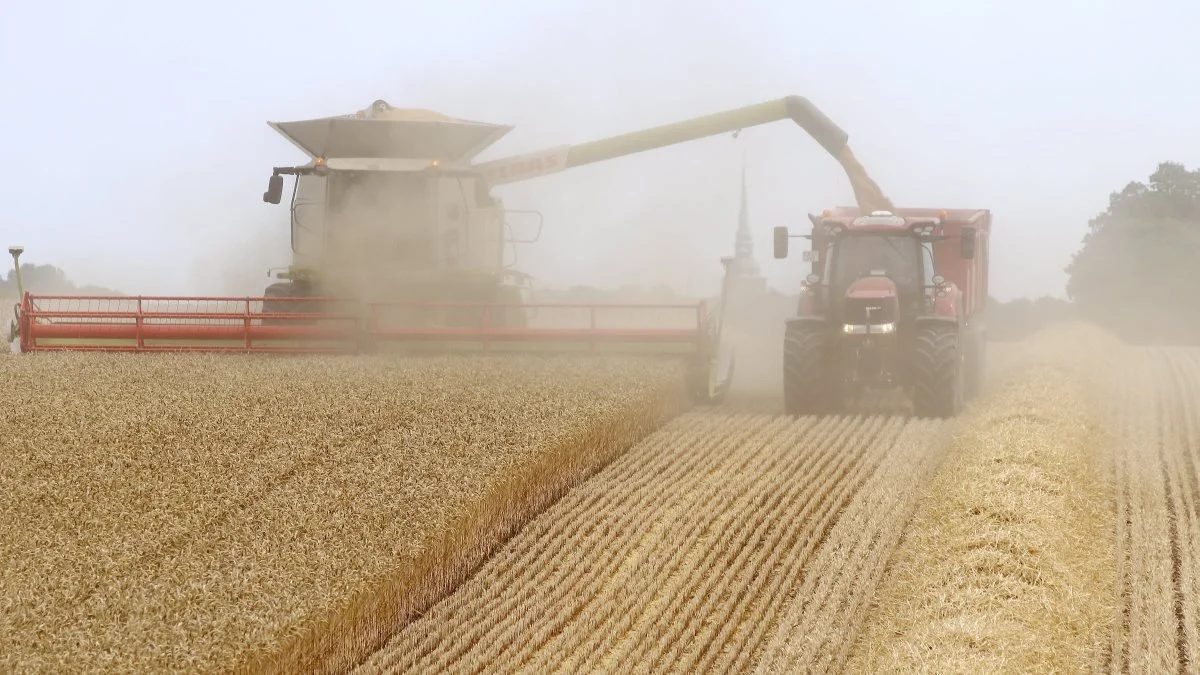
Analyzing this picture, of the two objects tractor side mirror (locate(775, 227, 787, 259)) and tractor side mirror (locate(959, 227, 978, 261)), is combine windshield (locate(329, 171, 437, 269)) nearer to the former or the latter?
tractor side mirror (locate(775, 227, 787, 259))

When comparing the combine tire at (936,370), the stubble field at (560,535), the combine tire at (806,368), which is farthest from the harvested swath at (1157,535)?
the combine tire at (806,368)

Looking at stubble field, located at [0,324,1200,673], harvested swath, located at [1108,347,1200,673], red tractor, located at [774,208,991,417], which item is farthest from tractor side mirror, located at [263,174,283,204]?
harvested swath, located at [1108,347,1200,673]

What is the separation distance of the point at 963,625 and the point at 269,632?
3.24m

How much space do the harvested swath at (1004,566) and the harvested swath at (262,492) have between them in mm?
2600

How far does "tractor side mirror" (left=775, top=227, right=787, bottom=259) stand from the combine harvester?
5.24ft

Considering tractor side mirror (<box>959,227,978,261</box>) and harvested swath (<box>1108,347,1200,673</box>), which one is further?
tractor side mirror (<box>959,227,978,261</box>)

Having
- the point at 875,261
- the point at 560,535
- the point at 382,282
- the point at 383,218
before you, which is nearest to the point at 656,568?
the point at 560,535

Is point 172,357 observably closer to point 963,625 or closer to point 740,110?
point 740,110

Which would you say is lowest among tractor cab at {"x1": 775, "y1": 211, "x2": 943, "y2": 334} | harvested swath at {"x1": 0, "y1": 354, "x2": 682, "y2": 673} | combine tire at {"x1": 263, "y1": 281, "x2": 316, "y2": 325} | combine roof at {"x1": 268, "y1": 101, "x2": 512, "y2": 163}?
harvested swath at {"x1": 0, "y1": 354, "x2": 682, "y2": 673}

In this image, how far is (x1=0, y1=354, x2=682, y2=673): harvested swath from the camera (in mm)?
5961

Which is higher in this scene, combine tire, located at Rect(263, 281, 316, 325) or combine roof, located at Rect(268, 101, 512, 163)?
combine roof, located at Rect(268, 101, 512, 163)

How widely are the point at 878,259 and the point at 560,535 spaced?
6.15m

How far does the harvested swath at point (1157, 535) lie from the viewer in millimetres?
6457

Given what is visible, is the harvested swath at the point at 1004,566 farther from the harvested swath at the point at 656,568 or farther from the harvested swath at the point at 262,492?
the harvested swath at the point at 262,492
